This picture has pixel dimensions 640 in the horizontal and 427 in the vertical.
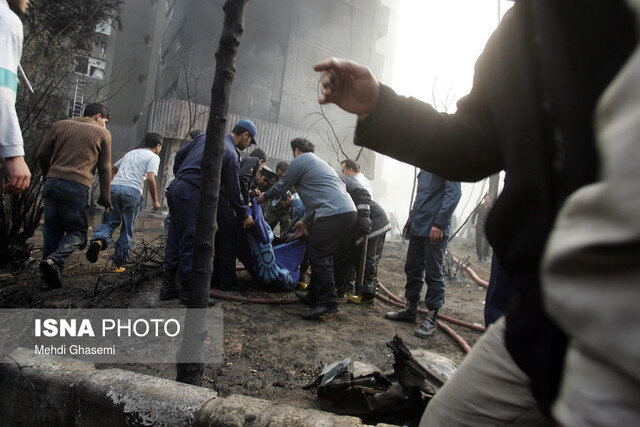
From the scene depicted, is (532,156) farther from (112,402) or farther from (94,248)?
(94,248)

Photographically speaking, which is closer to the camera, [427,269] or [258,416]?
[258,416]

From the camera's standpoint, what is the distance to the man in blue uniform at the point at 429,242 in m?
3.94

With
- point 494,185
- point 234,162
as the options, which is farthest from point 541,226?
point 494,185

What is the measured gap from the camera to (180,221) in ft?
13.3

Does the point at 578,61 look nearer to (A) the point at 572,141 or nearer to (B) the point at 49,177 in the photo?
(A) the point at 572,141

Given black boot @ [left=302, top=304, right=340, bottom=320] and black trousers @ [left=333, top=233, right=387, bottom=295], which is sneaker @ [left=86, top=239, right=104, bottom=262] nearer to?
black boot @ [left=302, top=304, right=340, bottom=320]

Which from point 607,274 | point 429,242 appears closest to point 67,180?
point 429,242

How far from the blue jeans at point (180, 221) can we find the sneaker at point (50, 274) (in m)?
1.07

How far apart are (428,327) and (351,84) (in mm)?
3476

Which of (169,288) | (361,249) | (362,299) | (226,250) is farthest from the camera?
(361,249)

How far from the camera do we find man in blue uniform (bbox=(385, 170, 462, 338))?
3938 millimetres

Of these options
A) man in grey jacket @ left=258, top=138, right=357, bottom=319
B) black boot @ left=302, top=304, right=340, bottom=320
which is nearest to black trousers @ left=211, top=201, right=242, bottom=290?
man in grey jacket @ left=258, top=138, right=357, bottom=319

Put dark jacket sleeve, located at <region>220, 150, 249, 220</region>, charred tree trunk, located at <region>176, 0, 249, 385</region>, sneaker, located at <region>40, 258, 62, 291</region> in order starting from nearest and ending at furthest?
charred tree trunk, located at <region>176, 0, 249, 385</region> → sneaker, located at <region>40, 258, 62, 291</region> → dark jacket sleeve, located at <region>220, 150, 249, 220</region>

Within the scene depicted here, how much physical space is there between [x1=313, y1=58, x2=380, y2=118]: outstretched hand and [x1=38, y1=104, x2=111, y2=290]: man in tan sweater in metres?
4.18
